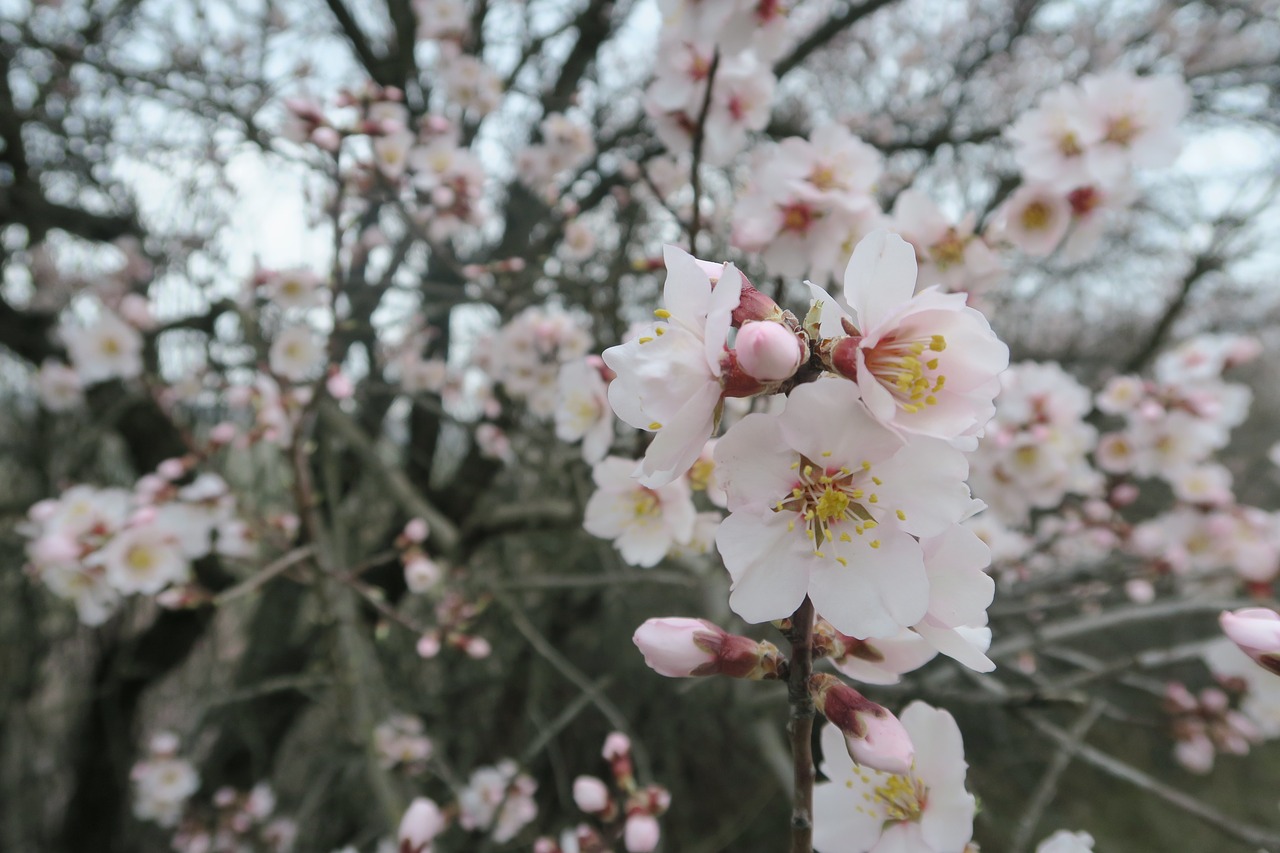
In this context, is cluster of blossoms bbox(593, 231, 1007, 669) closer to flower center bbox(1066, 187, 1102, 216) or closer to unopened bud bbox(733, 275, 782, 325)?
unopened bud bbox(733, 275, 782, 325)

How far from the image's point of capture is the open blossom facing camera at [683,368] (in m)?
0.61

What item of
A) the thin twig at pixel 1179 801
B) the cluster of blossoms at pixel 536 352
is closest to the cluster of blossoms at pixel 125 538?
the cluster of blossoms at pixel 536 352

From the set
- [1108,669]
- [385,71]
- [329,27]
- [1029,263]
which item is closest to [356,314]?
[385,71]

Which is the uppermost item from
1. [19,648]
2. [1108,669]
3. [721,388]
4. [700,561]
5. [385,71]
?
[385,71]

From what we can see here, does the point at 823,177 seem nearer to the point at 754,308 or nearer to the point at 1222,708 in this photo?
the point at 754,308

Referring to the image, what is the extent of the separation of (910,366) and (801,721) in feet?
1.18

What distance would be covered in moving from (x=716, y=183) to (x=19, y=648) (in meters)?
4.39

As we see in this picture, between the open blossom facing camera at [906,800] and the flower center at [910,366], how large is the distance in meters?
0.39

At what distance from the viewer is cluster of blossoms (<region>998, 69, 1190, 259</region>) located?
168 centimetres

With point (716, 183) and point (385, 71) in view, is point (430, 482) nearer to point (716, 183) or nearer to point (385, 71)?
point (385, 71)

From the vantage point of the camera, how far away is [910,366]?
67cm

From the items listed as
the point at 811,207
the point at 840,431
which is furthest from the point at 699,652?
the point at 811,207

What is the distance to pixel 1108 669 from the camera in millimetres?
1731

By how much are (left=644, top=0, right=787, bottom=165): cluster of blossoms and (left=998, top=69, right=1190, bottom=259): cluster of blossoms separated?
65cm
